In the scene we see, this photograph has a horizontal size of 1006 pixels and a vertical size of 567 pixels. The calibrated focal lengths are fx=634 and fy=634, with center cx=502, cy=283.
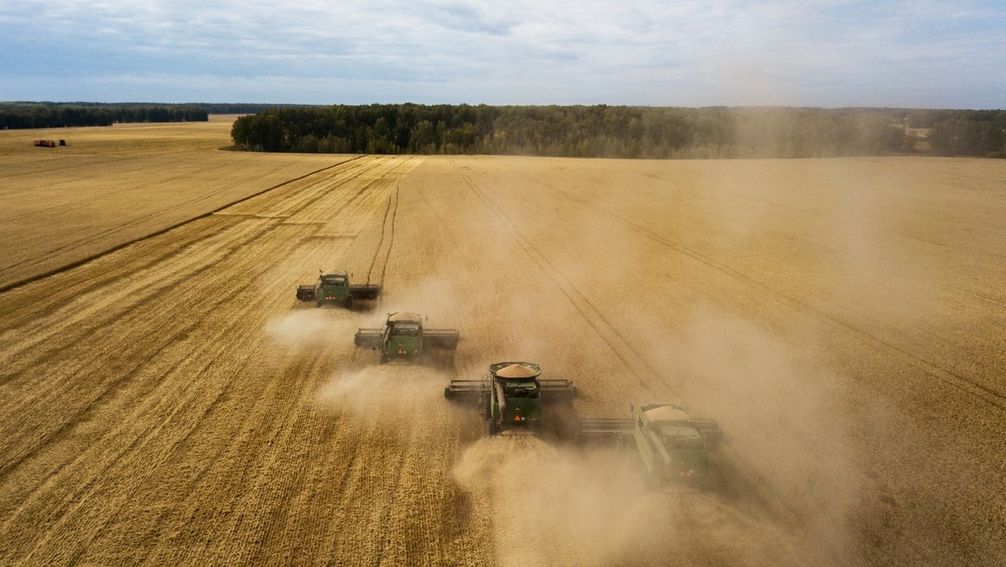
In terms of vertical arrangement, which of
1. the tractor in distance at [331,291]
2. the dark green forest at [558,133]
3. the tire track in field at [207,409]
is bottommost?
the tire track in field at [207,409]

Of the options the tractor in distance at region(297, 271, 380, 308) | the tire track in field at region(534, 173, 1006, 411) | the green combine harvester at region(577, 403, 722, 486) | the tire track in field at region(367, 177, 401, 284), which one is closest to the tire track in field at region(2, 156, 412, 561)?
the tractor in distance at region(297, 271, 380, 308)

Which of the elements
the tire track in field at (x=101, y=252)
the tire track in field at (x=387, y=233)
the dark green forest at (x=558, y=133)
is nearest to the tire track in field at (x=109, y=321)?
the tire track in field at (x=101, y=252)

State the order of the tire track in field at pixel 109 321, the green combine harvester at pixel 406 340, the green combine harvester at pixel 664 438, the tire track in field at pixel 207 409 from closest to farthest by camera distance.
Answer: the tire track in field at pixel 207 409 < the green combine harvester at pixel 664 438 < the tire track in field at pixel 109 321 < the green combine harvester at pixel 406 340

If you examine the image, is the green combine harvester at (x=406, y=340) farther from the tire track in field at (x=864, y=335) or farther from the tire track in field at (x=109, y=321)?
the tire track in field at (x=864, y=335)

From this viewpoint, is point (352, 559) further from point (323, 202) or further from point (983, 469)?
point (323, 202)

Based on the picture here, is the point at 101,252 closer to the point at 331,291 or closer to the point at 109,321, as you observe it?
the point at 109,321

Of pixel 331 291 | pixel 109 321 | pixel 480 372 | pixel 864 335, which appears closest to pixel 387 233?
pixel 331 291
